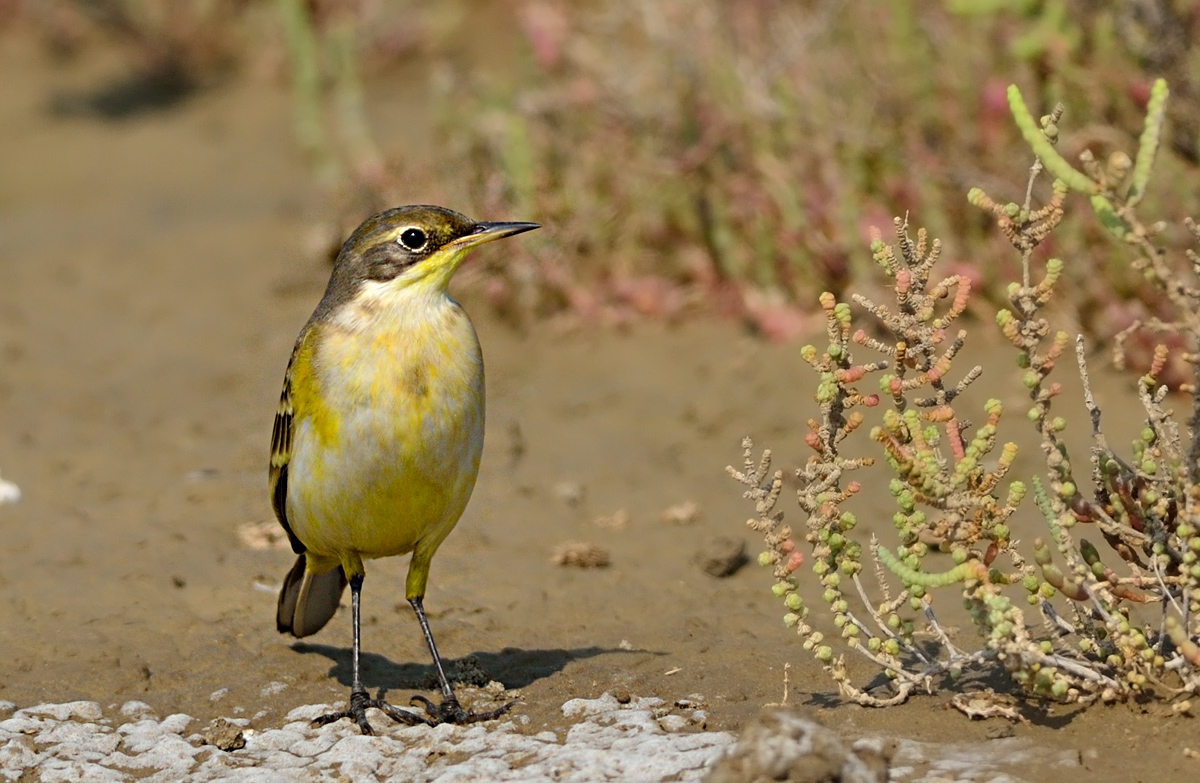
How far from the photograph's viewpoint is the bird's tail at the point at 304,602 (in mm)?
5746

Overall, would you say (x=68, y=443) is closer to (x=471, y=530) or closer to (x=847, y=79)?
(x=471, y=530)

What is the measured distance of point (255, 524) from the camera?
7.23 meters

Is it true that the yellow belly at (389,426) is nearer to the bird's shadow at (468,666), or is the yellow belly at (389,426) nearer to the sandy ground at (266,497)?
the bird's shadow at (468,666)

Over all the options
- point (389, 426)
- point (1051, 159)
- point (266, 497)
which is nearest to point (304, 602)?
point (389, 426)

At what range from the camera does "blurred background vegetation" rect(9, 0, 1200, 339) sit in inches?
322

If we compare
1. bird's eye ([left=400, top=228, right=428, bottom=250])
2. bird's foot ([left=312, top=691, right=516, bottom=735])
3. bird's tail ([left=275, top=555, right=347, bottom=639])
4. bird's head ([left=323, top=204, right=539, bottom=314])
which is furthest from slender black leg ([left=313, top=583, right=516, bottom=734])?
bird's eye ([left=400, top=228, right=428, bottom=250])

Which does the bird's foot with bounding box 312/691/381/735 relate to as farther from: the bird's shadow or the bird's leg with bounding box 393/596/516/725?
the bird's shadow

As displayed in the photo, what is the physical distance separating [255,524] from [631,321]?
2948 mm

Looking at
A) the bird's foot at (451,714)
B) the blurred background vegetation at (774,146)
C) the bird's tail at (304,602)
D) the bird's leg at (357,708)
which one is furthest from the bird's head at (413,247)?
the blurred background vegetation at (774,146)

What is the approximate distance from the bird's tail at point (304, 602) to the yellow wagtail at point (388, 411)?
0.22 m

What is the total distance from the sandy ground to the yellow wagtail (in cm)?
56

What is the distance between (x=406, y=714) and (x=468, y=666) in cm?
45

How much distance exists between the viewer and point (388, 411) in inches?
196

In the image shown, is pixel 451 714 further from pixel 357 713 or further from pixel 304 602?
pixel 304 602
